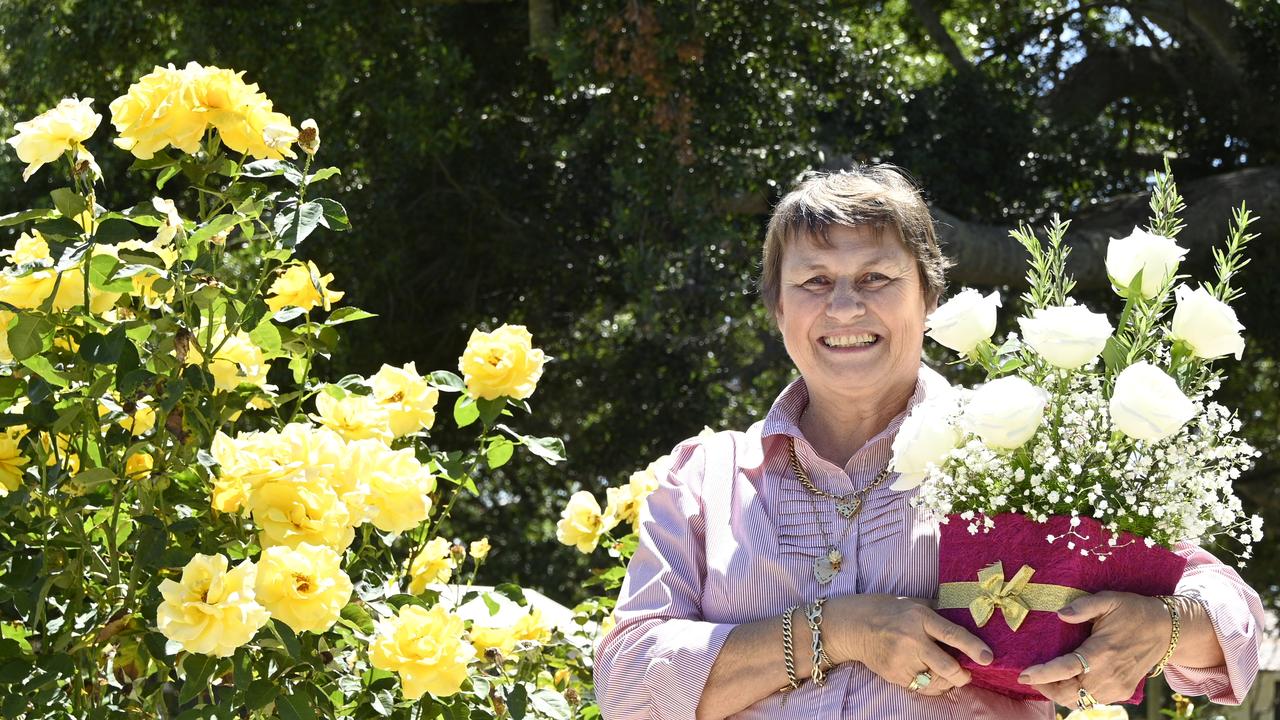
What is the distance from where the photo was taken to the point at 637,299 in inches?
256

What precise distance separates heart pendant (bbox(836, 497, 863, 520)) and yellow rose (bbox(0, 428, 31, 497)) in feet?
3.99

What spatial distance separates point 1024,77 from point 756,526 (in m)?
5.92

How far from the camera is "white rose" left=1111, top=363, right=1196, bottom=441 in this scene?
5.14 feet

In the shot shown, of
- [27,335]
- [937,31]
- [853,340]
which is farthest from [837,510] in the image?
[937,31]

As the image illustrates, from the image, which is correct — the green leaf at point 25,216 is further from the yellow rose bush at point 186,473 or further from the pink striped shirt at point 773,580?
the pink striped shirt at point 773,580

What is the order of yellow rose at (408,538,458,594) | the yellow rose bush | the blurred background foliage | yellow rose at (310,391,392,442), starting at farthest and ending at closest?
the blurred background foliage, yellow rose at (408,538,458,594), yellow rose at (310,391,392,442), the yellow rose bush

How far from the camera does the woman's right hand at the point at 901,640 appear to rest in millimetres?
1728

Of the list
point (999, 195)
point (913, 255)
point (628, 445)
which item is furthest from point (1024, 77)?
point (913, 255)

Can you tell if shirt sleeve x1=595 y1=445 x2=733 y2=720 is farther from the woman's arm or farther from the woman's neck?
the woman's neck

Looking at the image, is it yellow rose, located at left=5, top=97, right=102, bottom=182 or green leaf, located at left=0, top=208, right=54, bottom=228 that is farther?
yellow rose, located at left=5, top=97, right=102, bottom=182

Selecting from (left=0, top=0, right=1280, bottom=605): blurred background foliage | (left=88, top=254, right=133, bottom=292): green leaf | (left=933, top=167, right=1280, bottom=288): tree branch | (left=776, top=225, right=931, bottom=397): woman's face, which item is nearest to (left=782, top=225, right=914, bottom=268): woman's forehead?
(left=776, top=225, right=931, bottom=397): woman's face

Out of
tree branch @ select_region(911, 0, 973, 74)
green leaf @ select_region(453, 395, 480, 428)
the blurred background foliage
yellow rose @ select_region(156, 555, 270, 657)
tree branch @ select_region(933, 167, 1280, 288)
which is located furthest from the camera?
tree branch @ select_region(911, 0, 973, 74)

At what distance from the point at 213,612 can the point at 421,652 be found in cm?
34

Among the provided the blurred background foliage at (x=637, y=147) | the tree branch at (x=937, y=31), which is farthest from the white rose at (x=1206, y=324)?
the tree branch at (x=937, y=31)
